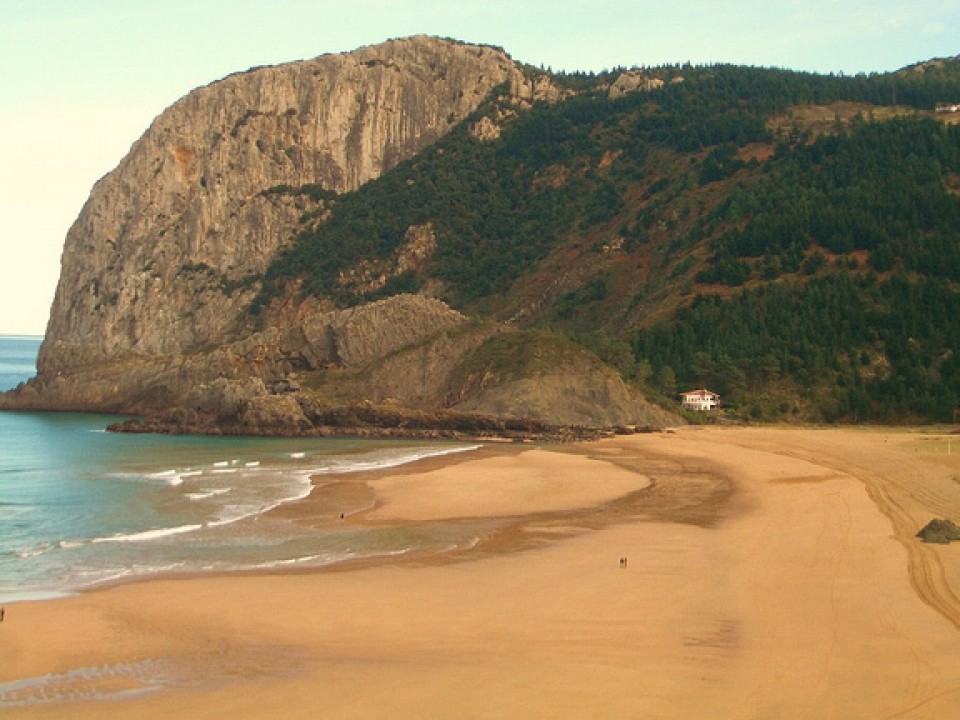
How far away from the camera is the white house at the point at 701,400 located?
66562 mm

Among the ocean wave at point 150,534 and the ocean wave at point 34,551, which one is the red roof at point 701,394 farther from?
the ocean wave at point 34,551

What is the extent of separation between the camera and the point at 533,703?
44.0 feet

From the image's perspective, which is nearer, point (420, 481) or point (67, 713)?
point (67, 713)

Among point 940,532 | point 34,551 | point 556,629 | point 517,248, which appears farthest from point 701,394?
point 517,248

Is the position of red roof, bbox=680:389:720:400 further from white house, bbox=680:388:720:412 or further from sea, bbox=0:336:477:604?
sea, bbox=0:336:477:604

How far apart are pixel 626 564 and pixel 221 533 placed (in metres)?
11.2

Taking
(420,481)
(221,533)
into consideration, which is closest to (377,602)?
(221,533)

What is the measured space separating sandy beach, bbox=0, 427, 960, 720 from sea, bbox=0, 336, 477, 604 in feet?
4.70

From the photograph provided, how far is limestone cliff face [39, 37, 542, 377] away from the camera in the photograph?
131 metres

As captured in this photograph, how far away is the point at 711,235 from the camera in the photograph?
94.5m

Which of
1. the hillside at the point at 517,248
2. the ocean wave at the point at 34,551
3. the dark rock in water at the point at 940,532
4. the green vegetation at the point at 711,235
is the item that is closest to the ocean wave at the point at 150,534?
the ocean wave at the point at 34,551

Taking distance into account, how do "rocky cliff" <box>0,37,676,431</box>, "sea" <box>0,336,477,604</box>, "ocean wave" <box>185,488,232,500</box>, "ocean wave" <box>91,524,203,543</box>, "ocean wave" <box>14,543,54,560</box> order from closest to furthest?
"sea" <box>0,336,477,604</box>
"ocean wave" <box>14,543,54,560</box>
"ocean wave" <box>91,524,203,543</box>
"ocean wave" <box>185,488,232,500</box>
"rocky cliff" <box>0,37,676,431</box>

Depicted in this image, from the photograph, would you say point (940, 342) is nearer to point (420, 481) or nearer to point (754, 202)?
point (754, 202)

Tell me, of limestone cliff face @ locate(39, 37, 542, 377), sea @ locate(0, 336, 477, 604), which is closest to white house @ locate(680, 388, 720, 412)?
sea @ locate(0, 336, 477, 604)
